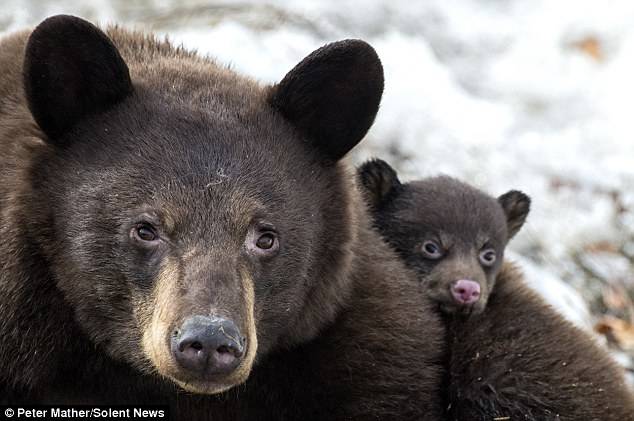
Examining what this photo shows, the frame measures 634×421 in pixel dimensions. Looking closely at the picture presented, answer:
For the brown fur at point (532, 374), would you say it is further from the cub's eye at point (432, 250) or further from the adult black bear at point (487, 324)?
the cub's eye at point (432, 250)

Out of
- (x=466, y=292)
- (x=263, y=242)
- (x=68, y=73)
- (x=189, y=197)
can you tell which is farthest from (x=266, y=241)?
(x=466, y=292)

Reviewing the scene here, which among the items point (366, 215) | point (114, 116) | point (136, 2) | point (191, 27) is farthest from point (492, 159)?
point (114, 116)

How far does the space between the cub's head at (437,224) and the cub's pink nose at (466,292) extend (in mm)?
240

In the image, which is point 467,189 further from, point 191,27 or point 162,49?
point 191,27

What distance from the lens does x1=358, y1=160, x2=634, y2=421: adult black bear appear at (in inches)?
206

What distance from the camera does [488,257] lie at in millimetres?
6254

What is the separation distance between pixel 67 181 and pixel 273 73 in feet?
14.6

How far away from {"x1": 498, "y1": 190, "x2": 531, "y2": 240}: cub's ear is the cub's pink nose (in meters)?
1.26

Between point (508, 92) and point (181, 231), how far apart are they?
699cm

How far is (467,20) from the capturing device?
37.0ft

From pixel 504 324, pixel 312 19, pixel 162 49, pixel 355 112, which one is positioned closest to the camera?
pixel 355 112

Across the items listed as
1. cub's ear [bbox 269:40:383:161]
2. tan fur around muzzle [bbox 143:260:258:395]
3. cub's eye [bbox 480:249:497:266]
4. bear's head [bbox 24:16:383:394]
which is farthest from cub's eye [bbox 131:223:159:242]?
cub's eye [bbox 480:249:497:266]

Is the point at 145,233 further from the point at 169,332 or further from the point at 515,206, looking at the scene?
the point at 515,206

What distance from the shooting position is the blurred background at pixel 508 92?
8484 mm
